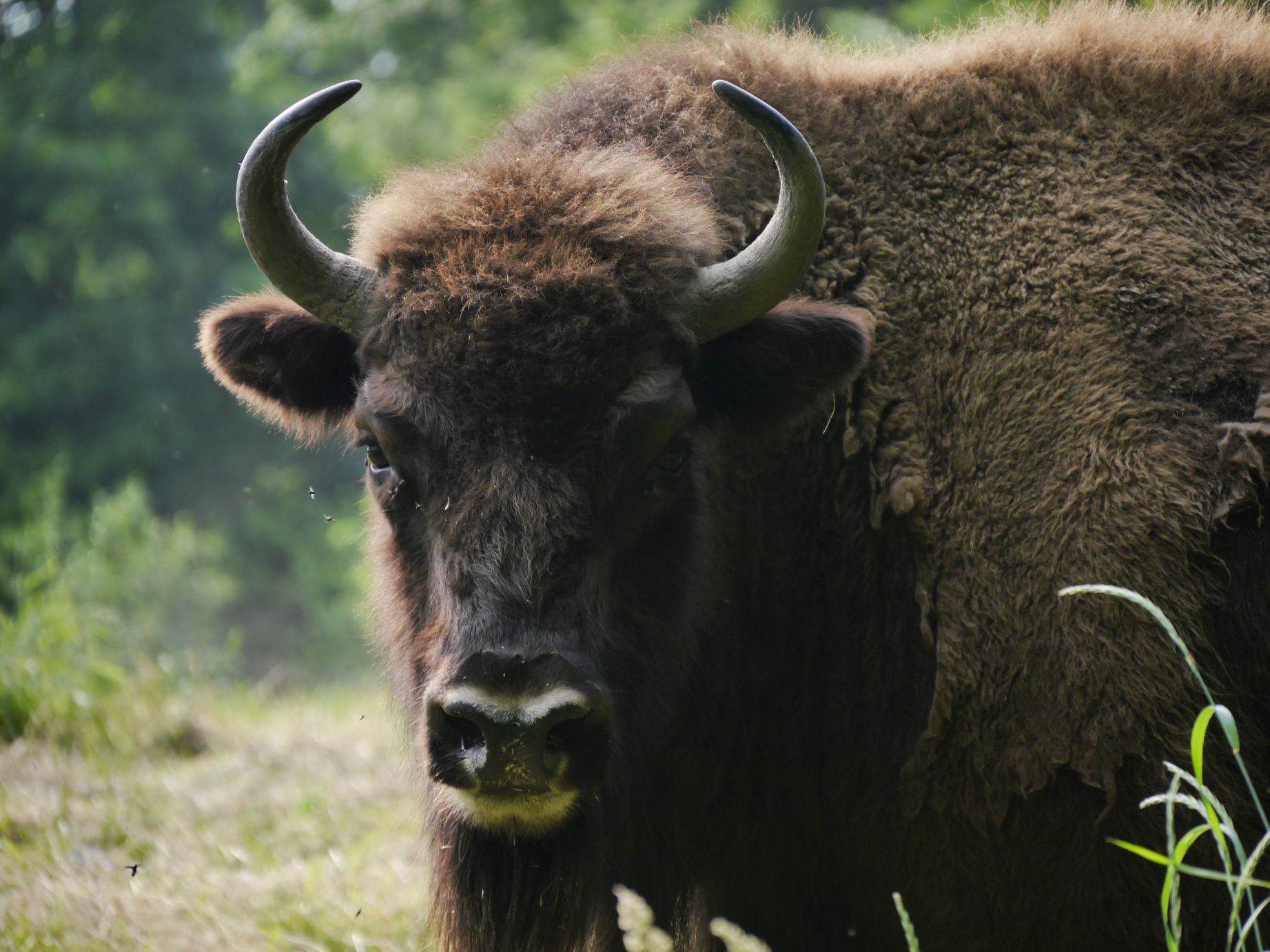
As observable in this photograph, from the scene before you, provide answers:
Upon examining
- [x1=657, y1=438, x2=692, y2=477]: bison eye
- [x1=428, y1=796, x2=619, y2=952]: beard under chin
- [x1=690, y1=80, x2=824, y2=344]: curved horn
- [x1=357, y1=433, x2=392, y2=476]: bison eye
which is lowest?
[x1=428, y1=796, x2=619, y2=952]: beard under chin

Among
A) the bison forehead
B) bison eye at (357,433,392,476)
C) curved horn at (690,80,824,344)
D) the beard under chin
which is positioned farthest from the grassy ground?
curved horn at (690,80,824,344)

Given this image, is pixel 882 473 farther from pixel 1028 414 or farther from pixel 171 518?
pixel 171 518

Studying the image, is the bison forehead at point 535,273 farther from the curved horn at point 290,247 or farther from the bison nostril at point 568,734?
the bison nostril at point 568,734

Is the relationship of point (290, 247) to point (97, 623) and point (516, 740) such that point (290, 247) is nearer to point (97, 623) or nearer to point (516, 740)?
point (516, 740)

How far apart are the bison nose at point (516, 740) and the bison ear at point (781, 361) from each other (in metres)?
1.19

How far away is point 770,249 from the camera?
367 cm

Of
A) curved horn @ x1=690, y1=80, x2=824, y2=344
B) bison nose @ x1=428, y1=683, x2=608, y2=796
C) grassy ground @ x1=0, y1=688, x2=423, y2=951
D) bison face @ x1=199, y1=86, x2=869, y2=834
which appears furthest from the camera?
grassy ground @ x1=0, y1=688, x2=423, y2=951

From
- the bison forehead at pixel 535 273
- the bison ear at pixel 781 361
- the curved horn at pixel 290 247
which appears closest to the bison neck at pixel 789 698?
the bison ear at pixel 781 361

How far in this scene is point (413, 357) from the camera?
351 cm

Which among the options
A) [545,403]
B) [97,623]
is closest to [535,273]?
[545,403]

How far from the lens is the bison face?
3223 mm

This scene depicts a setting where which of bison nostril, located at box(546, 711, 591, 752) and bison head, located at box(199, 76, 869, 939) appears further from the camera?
bison head, located at box(199, 76, 869, 939)

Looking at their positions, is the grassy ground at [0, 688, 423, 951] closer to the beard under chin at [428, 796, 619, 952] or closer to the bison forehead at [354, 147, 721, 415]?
the beard under chin at [428, 796, 619, 952]

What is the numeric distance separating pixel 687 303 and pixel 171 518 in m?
19.2
